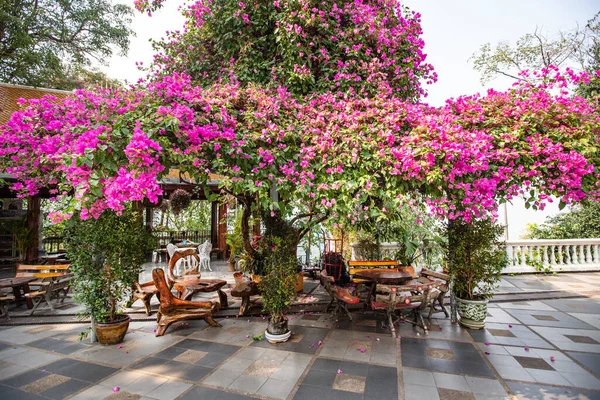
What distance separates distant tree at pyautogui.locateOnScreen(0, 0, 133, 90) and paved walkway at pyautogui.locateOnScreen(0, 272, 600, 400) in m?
11.0

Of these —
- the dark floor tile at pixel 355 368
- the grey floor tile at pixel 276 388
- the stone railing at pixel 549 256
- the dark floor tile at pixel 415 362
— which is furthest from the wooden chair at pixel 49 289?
the stone railing at pixel 549 256

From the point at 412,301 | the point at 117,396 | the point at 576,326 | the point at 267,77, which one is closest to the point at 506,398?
the point at 412,301

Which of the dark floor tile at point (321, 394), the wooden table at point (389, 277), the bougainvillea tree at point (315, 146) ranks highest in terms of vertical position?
the bougainvillea tree at point (315, 146)

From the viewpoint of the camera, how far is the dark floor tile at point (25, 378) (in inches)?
135

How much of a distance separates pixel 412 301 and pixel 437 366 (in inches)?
46.4

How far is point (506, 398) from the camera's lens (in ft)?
9.92

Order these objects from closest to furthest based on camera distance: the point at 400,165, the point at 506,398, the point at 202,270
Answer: the point at 506,398 < the point at 400,165 < the point at 202,270

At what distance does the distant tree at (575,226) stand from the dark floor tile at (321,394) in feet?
37.6

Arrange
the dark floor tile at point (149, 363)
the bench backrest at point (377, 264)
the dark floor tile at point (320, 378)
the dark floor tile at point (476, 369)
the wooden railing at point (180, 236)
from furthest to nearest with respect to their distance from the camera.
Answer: the wooden railing at point (180, 236)
the bench backrest at point (377, 264)
the dark floor tile at point (149, 363)
the dark floor tile at point (476, 369)
the dark floor tile at point (320, 378)

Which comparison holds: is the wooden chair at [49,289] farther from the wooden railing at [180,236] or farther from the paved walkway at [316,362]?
the wooden railing at [180,236]

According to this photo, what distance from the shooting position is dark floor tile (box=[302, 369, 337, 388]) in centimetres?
336

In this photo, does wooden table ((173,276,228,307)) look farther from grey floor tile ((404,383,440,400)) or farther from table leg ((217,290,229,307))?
grey floor tile ((404,383,440,400))

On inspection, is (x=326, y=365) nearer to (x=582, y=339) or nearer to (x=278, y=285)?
(x=278, y=285)

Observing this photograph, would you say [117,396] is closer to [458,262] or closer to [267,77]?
[267,77]
